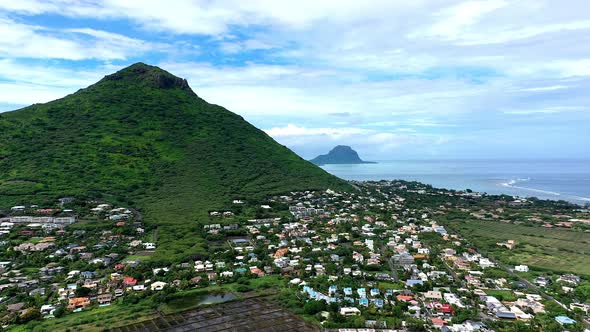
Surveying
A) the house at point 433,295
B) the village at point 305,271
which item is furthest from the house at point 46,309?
the house at point 433,295

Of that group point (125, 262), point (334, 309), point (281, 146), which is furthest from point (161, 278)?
point (281, 146)

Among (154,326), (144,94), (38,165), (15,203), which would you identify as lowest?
(154,326)

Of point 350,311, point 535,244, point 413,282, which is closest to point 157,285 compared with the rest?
point 350,311

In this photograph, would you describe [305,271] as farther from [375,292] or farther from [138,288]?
[138,288]

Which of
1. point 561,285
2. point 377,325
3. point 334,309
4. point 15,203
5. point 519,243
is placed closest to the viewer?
point 377,325

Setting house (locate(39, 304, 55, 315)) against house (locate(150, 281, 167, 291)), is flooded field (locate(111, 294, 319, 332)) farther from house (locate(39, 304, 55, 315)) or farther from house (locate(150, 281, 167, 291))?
house (locate(39, 304, 55, 315))

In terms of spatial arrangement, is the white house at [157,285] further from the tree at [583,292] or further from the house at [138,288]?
the tree at [583,292]

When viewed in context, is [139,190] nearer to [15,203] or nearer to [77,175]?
[77,175]
